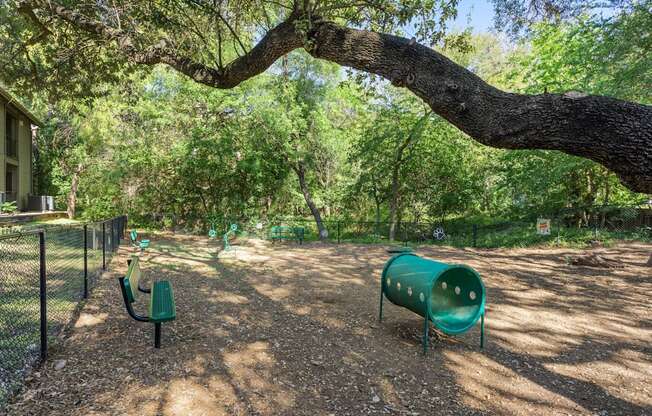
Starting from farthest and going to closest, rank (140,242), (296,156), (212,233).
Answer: (296,156)
(212,233)
(140,242)

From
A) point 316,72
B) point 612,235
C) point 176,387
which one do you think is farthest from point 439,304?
point 316,72

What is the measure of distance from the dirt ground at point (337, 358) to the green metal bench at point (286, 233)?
7893 millimetres

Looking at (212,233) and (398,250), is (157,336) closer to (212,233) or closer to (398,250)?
(398,250)

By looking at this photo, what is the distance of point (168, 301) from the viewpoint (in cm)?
470

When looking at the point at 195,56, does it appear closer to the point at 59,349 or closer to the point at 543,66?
the point at 59,349

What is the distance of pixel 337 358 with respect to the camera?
4293 mm

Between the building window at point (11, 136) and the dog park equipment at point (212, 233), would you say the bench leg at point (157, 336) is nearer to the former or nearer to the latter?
the dog park equipment at point (212, 233)

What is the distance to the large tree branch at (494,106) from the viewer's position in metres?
2.42

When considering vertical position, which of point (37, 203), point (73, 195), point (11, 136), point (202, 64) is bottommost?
point (37, 203)

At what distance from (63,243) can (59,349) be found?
2.29 metres

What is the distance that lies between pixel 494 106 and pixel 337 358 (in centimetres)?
303

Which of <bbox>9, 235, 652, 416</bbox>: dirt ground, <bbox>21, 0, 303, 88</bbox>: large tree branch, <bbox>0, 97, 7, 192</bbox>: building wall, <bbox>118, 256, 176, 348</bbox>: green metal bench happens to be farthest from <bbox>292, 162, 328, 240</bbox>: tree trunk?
<bbox>0, 97, 7, 192</bbox>: building wall

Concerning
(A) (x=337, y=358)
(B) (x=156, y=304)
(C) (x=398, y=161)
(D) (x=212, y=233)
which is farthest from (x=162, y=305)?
(C) (x=398, y=161)

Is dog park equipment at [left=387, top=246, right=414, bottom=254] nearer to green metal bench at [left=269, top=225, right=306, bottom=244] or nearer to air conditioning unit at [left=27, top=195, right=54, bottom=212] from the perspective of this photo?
green metal bench at [left=269, top=225, right=306, bottom=244]
